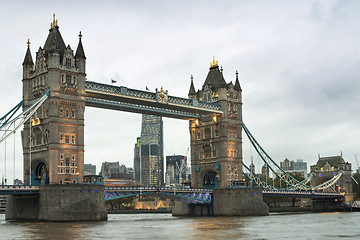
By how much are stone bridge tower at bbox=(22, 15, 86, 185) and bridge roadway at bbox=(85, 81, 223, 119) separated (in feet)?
12.7

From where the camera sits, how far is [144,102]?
10088 cm

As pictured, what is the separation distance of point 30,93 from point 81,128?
10802mm

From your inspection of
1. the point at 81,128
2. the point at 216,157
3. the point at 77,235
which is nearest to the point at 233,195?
the point at 216,157

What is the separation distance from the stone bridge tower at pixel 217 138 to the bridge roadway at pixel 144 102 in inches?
114

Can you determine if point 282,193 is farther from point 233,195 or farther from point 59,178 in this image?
point 59,178

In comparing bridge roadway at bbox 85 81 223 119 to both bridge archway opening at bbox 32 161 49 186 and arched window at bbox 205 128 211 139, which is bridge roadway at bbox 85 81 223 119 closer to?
arched window at bbox 205 128 211 139

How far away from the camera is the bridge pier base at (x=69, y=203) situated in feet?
268

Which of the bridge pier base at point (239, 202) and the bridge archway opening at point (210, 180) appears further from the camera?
the bridge archway opening at point (210, 180)

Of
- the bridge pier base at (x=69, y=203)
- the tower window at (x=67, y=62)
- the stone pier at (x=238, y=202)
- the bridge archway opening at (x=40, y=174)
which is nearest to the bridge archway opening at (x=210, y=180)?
the stone pier at (x=238, y=202)

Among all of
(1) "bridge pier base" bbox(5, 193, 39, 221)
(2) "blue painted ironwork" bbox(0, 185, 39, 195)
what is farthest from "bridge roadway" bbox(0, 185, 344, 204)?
(1) "bridge pier base" bbox(5, 193, 39, 221)

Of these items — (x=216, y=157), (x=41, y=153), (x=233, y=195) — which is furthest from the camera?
(x=216, y=157)

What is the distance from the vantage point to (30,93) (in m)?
92.1

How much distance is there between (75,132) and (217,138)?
36.1 m

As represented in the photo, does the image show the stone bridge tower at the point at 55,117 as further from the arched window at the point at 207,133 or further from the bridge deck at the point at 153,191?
the arched window at the point at 207,133
